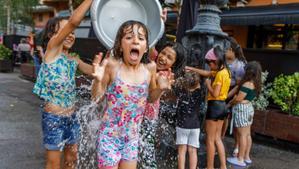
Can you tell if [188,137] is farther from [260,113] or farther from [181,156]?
[260,113]

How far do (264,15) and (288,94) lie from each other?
15.6ft

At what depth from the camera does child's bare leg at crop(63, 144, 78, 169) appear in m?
3.22

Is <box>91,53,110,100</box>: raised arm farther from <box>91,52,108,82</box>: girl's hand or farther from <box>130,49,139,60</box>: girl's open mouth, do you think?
<box>130,49,139,60</box>: girl's open mouth

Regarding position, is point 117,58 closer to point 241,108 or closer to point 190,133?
point 190,133

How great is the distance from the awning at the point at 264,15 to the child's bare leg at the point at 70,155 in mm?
Result: 7741

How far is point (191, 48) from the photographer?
4.66 meters

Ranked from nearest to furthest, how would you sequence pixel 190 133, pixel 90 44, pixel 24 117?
1. pixel 190 133
2. pixel 24 117
3. pixel 90 44

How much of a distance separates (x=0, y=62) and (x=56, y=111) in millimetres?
14228

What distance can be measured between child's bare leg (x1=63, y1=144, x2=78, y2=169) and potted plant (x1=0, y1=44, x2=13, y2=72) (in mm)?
14001

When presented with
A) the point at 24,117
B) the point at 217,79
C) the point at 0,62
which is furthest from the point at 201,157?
the point at 0,62

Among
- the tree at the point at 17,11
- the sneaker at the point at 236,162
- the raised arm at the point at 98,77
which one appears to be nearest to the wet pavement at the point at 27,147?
the sneaker at the point at 236,162

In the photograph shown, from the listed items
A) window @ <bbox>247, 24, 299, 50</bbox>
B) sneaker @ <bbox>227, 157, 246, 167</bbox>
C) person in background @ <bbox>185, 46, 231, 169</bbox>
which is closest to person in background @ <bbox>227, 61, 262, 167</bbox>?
sneaker @ <bbox>227, 157, 246, 167</bbox>

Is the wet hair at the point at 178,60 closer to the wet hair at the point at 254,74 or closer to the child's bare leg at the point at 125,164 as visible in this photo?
the wet hair at the point at 254,74

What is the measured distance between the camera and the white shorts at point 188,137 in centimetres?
406
